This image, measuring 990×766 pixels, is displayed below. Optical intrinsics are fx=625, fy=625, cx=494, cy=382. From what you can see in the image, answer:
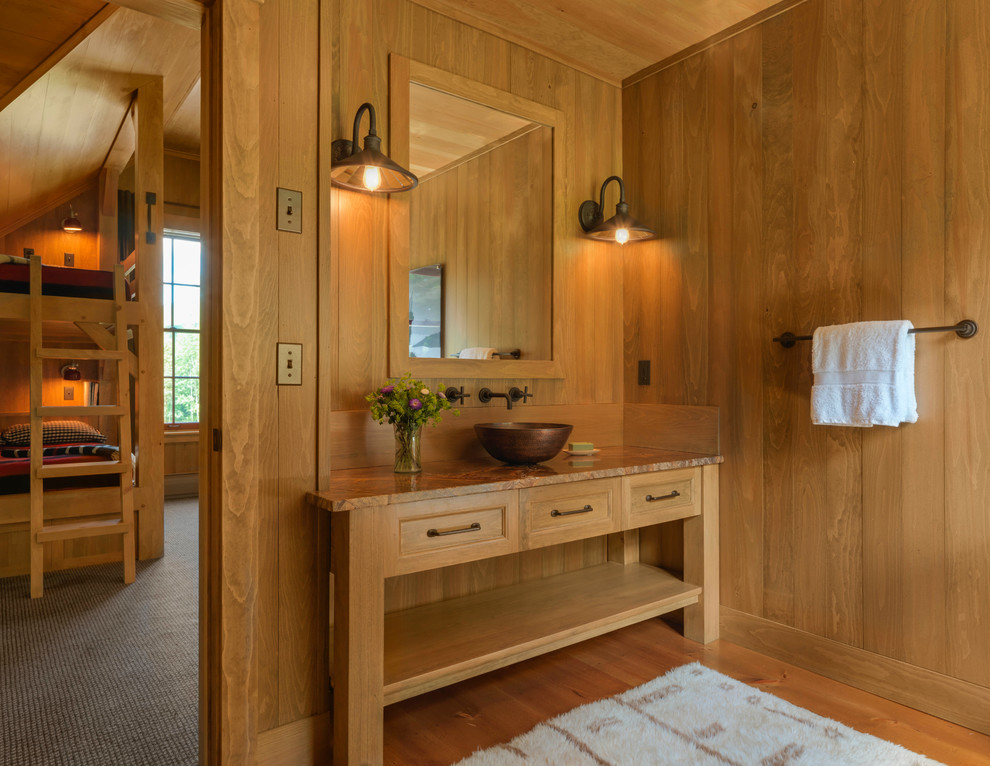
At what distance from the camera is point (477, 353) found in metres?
2.46

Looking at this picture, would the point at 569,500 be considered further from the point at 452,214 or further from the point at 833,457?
the point at 452,214

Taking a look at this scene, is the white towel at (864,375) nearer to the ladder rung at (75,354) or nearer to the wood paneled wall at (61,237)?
the ladder rung at (75,354)

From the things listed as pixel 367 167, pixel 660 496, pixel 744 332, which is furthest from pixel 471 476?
pixel 744 332

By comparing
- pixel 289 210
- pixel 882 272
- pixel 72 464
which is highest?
pixel 289 210

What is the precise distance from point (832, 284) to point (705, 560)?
1.16 meters

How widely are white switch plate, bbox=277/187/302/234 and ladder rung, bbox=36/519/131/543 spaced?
2.54 m

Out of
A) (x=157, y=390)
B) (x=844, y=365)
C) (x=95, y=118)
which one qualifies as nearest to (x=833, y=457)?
(x=844, y=365)

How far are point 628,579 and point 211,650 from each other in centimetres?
163

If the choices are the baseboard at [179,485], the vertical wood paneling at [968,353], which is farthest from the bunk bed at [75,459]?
the vertical wood paneling at [968,353]

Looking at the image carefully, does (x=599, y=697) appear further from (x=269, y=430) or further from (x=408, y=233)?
(x=408, y=233)

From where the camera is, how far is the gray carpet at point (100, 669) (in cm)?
186

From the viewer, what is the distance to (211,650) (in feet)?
5.55

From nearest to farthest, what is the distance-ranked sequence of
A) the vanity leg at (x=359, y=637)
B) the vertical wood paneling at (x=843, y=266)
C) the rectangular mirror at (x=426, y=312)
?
the vanity leg at (x=359, y=637) → the vertical wood paneling at (x=843, y=266) → the rectangular mirror at (x=426, y=312)

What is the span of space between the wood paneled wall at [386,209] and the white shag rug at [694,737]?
1047 mm
